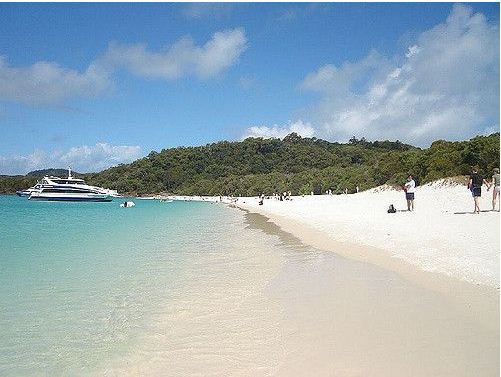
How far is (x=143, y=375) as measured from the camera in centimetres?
435

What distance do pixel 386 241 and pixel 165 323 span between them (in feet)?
28.5

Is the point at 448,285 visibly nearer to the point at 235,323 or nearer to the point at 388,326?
the point at 388,326

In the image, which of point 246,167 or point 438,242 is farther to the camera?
point 246,167

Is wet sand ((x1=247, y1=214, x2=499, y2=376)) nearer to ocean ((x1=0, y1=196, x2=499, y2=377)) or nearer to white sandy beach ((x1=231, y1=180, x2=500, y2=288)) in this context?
ocean ((x1=0, y1=196, x2=499, y2=377))

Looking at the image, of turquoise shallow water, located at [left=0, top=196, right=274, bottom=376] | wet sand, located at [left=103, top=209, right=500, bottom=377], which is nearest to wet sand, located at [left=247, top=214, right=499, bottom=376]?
wet sand, located at [left=103, top=209, right=500, bottom=377]

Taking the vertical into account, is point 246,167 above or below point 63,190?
above

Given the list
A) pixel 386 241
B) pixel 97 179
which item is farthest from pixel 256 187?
pixel 386 241

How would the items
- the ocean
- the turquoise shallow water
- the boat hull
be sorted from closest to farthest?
the ocean → the turquoise shallow water → the boat hull

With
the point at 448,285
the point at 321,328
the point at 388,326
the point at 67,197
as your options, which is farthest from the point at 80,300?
the point at 67,197

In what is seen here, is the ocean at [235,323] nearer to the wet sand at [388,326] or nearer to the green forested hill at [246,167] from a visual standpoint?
the wet sand at [388,326]

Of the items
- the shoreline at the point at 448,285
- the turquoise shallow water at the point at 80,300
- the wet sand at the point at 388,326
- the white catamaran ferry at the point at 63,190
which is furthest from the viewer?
the white catamaran ferry at the point at 63,190

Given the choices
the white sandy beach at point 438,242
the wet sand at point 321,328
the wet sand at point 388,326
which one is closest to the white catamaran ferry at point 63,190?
the white sandy beach at point 438,242

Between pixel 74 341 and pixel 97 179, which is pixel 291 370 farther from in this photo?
pixel 97 179

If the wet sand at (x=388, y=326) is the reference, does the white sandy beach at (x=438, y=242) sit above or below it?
above
